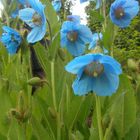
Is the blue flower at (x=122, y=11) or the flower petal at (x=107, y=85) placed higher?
the blue flower at (x=122, y=11)

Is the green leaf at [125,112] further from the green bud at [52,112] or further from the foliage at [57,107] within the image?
the green bud at [52,112]

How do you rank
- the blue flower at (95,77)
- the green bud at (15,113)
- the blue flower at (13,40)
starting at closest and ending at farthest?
1. the blue flower at (95,77)
2. the green bud at (15,113)
3. the blue flower at (13,40)

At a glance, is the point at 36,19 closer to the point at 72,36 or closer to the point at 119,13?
the point at 72,36

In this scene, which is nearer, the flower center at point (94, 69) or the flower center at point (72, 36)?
the flower center at point (94, 69)

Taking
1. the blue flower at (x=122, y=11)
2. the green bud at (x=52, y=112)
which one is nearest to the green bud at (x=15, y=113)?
the green bud at (x=52, y=112)

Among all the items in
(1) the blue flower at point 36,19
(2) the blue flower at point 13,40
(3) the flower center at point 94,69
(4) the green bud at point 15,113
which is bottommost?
(4) the green bud at point 15,113

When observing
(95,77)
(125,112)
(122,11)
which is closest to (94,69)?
(95,77)

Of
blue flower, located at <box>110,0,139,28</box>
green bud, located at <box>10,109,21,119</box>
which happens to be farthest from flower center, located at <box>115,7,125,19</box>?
green bud, located at <box>10,109,21,119</box>
